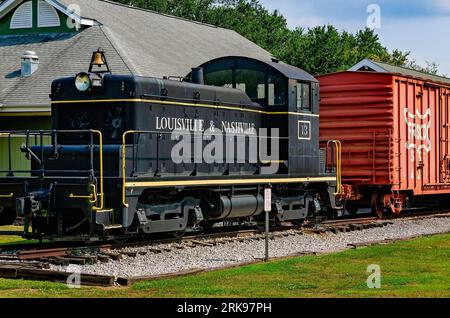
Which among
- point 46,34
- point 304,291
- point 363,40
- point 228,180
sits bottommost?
point 304,291

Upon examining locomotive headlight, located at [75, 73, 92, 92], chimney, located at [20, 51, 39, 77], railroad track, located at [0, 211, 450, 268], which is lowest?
railroad track, located at [0, 211, 450, 268]

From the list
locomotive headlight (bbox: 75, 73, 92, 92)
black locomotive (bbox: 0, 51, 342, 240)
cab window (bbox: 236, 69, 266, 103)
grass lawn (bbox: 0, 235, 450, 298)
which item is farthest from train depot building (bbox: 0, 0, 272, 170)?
grass lawn (bbox: 0, 235, 450, 298)

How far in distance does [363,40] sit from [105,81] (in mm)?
48314

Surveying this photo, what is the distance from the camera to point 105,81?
15.2 metres

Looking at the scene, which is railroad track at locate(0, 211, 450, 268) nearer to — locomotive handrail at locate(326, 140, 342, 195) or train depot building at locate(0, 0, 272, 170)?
locomotive handrail at locate(326, 140, 342, 195)

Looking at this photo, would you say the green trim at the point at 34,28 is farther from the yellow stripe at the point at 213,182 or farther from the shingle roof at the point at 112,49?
the yellow stripe at the point at 213,182

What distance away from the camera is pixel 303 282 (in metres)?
11.3

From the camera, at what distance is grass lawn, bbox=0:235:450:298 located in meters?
10.3

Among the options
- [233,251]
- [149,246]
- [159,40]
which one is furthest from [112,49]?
[233,251]

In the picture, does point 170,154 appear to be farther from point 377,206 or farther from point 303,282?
point 377,206

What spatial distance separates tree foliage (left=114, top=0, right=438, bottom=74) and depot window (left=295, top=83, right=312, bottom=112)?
25.1m
